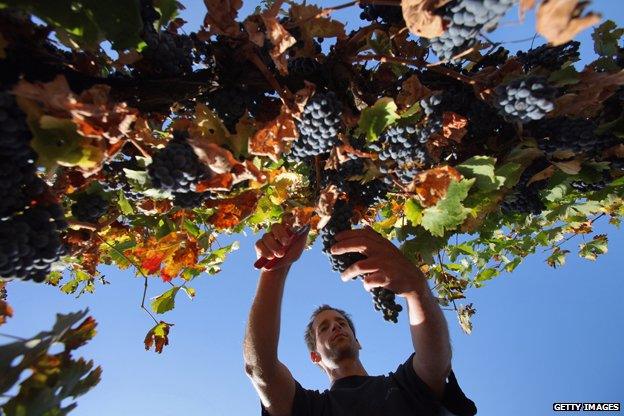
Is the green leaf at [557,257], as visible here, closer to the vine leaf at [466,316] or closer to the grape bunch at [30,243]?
the vine leaf at [466,316]

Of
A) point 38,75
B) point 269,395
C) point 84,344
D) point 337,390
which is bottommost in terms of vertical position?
point 84,344

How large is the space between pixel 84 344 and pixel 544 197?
2536 millimetres

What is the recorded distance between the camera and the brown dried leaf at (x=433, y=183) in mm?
1908

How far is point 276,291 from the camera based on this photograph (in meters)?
2.25

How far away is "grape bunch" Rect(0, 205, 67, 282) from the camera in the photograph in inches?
48.3

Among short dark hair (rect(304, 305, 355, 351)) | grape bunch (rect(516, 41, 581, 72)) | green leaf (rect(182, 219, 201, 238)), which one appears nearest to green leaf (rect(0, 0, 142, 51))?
green leaf (rect(182, 219, 201, 238))

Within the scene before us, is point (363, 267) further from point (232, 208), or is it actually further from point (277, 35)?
point (277, 35)

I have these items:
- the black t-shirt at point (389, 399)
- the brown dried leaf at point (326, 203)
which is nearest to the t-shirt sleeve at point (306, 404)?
the black t-shirt at point (389, 399)

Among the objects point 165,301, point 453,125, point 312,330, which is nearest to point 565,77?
point 453,125

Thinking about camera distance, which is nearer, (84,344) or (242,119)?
(84,344)

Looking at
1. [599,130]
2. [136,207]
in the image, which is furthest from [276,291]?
[599,130]

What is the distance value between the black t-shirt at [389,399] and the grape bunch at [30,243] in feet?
5.66

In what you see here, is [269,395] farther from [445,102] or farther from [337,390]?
[445,102]

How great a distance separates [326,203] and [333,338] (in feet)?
6.10
